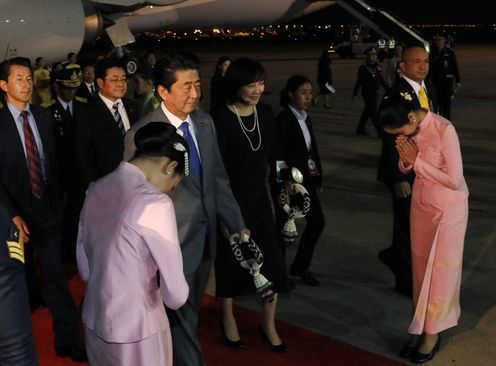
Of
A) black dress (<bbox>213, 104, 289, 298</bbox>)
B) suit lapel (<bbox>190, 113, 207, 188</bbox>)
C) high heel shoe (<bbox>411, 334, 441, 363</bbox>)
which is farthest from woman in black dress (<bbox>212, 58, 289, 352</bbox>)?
high heel shoe (<bbox>411, 334, 441, 363</bbox>)

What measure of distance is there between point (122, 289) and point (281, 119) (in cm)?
275

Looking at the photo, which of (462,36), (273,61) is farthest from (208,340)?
(462,36)

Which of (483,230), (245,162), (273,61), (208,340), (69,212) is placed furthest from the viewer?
(273,61)

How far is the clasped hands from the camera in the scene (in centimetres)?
419

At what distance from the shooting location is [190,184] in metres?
3.52

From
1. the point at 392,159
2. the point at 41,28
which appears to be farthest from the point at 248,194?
the point at 41,28

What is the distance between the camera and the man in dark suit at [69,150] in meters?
5.68

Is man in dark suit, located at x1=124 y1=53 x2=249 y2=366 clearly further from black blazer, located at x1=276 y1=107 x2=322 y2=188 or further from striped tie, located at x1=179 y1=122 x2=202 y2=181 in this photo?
black blazer, located at x1=276 y1=107 x2=322 y2=188

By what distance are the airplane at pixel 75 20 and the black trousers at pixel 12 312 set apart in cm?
850

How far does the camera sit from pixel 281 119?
200 inches

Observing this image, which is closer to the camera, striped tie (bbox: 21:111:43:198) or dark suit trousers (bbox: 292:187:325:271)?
striped tie (bbox: 21:111:43:198)

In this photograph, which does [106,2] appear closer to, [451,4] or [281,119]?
[281,119]

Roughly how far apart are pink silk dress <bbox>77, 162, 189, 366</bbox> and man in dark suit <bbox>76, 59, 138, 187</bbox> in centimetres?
225

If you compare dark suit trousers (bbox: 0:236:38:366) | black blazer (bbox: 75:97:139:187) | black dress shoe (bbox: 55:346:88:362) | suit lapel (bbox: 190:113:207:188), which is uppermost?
suit lapel (bbox: 190:113:207:188)
